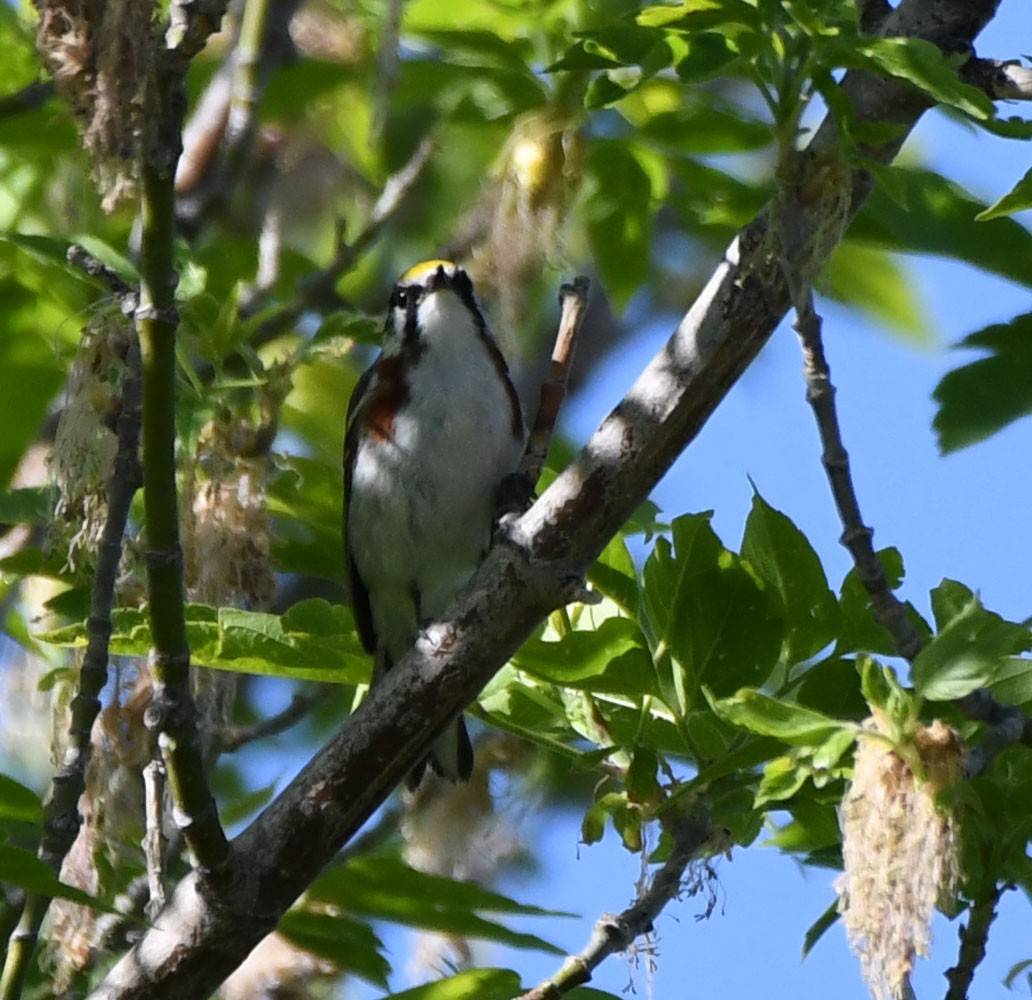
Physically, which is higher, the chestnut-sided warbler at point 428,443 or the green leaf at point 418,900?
the chestnut-sided warbler at point 428,443

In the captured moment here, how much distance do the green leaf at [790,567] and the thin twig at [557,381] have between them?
0.40m

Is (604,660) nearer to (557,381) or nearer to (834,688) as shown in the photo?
(834,688)

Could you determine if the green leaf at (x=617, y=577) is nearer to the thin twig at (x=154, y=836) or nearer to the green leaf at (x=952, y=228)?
the green leaf at (x=952, y=228)

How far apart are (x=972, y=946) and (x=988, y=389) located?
0.71m

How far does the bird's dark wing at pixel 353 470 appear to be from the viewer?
3.52m

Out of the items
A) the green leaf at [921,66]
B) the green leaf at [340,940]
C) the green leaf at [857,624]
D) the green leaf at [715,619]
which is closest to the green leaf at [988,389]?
the green leaf at [857,624]

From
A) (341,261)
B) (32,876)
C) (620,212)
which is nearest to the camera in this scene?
(32,876)

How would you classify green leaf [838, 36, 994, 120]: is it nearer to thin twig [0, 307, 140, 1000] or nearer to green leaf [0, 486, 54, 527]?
thin twig [0, 307, 140, 1000]

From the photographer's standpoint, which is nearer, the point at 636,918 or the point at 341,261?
the point at 636,918

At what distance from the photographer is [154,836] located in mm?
2250

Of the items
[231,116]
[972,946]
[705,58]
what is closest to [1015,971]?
[972,946]

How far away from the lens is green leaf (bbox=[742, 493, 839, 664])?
7.16 ft

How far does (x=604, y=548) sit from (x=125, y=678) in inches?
36.9

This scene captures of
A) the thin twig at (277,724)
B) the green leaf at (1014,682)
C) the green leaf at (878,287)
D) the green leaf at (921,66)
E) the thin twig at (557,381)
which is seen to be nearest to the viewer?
the green leaf at (921,66)
